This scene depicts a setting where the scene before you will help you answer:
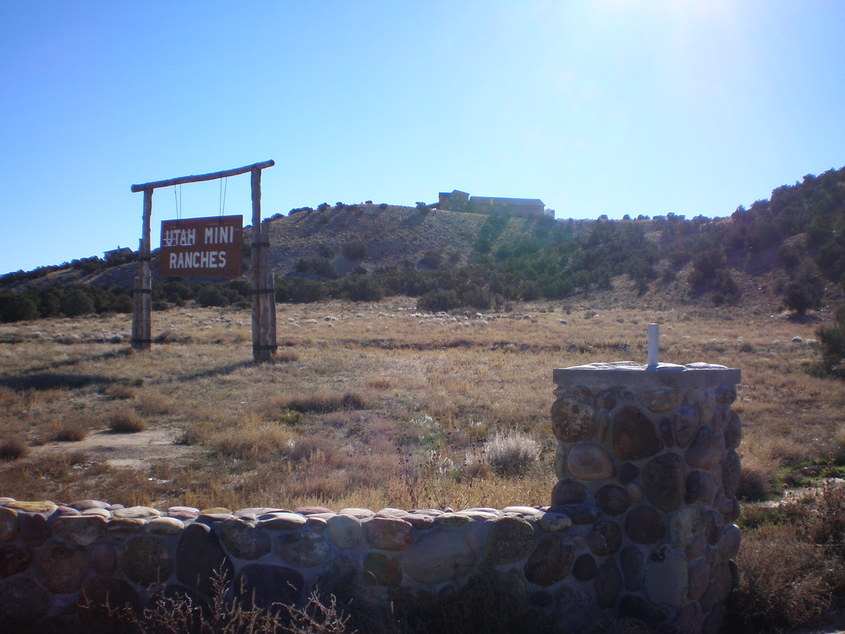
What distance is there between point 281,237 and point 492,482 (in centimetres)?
6548

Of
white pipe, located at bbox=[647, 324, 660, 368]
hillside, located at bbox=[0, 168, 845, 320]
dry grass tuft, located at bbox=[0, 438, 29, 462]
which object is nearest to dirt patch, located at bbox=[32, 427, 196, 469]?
dry grass tuft, located at bbox=[0, 438, 29, 462]

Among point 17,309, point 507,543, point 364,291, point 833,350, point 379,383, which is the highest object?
point 364,291

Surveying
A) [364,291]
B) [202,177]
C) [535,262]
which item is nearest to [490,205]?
[535,262]

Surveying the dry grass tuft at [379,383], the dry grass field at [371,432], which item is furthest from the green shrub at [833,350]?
the dry grass tuft at [379,383]

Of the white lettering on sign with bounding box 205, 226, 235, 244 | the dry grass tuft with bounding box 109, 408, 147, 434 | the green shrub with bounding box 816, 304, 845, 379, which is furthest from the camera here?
the white lettering on sign with bounding box 205, 226, 235, 244

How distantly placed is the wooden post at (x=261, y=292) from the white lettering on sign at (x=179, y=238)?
1.70 m

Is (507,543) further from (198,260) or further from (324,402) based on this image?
(198,260)

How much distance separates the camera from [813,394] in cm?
1461

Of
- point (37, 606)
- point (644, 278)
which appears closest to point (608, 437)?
point (37, 606)

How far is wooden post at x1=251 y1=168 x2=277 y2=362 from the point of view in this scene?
18328mm

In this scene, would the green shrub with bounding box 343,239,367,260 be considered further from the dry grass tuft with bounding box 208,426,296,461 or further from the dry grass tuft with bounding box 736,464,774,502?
the dry grass tuft with bounding box 736,464,774,502

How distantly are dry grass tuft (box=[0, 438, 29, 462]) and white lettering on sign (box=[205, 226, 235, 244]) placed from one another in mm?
10295

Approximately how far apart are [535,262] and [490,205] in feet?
90.3

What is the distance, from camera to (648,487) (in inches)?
163
